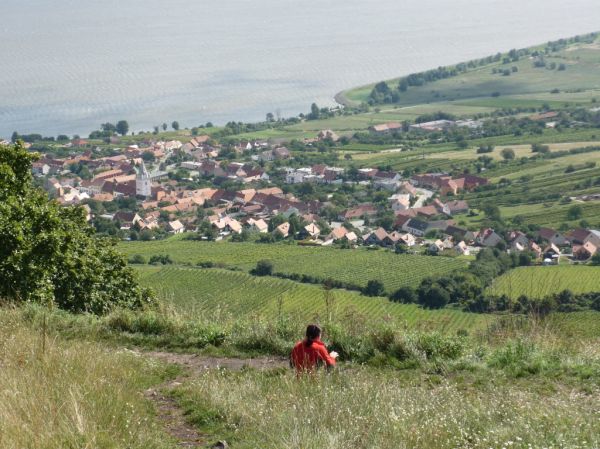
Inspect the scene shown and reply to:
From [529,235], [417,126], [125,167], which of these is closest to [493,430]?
[529,235]

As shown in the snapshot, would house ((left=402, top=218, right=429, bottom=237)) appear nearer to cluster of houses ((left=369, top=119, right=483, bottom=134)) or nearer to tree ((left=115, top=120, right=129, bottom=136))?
cluster of houses ((left=369, top=119, right=483, bottom=134))

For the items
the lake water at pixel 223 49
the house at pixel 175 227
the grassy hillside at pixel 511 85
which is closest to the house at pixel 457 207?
the house at pixel 175 227

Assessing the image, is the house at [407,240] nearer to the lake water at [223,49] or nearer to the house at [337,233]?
the house at [337,233]

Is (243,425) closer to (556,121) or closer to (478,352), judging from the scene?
(478,352)

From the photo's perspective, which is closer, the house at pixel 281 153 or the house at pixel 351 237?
the house at pixel 351 237

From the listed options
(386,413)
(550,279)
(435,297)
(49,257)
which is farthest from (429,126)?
(386,413)

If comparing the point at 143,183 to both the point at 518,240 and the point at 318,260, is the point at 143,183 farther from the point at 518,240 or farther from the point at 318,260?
the point at 518,240

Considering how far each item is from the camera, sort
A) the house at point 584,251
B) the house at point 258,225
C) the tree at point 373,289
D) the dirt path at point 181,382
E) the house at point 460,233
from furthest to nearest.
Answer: the house at point 258,225 < the house at point 460,233 < the house at point 584,251 < the tree at point 373,289 < the dirt path at point 181,382
